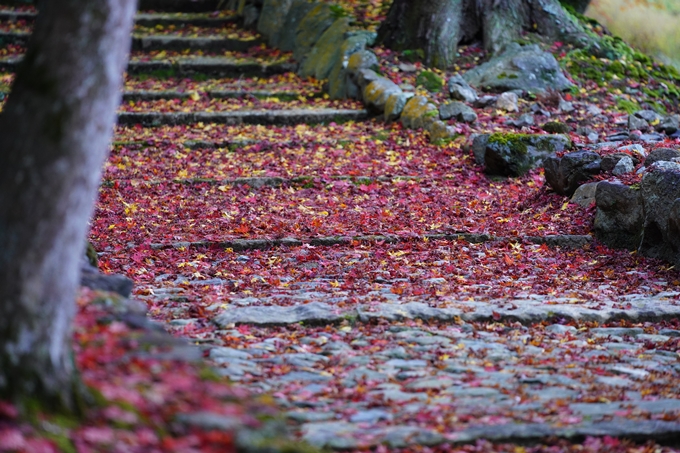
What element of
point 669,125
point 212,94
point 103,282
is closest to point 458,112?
point 669,125

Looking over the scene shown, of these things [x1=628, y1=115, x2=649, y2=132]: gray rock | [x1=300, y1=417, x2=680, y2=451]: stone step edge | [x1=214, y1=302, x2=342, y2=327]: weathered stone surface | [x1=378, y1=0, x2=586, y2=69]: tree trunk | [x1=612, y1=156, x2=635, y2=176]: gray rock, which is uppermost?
[x1=378, y1=0, x2=586, y2=69]: tree trunk

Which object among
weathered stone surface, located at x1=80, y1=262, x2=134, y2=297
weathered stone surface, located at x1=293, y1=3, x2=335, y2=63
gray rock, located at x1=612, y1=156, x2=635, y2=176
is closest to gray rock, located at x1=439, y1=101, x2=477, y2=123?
gray rock, located at x1=612, y1=156, x2=635, y2=176

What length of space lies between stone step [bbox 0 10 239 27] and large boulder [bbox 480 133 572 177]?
8.02 meters

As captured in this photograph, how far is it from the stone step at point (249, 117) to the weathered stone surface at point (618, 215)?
17.9ft

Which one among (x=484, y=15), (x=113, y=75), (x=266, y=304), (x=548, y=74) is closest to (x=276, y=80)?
(x=484, y=15)

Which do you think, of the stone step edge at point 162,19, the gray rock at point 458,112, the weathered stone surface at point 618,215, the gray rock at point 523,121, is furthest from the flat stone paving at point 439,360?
the stone step edge at point 162,19

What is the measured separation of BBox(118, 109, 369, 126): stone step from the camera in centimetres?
1245

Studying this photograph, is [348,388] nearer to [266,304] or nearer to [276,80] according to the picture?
[266,304]

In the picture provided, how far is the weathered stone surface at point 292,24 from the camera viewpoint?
15555 millimetres

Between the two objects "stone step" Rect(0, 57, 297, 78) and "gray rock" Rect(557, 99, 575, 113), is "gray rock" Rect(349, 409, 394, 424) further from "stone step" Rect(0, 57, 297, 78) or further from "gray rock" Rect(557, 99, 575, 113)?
"stone step" Rect(0, 57, 297, 78)

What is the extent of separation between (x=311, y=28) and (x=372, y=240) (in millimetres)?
8383

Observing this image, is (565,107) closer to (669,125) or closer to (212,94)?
(669,125)

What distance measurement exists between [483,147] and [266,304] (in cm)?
583

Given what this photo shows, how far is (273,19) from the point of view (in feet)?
52.5
